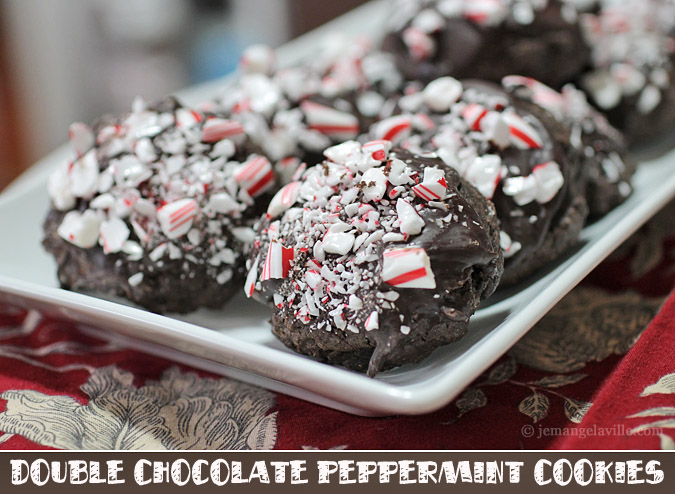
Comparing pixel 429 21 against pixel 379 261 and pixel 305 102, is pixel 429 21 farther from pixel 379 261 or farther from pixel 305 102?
pixel 379 261

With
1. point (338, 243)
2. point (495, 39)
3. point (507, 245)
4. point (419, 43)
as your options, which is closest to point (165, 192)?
point (338, 243)

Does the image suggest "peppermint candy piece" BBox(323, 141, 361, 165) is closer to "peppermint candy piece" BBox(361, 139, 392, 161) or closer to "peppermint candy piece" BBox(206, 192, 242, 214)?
"peppermint candy piece" BBox(361, 139, 392, 161)

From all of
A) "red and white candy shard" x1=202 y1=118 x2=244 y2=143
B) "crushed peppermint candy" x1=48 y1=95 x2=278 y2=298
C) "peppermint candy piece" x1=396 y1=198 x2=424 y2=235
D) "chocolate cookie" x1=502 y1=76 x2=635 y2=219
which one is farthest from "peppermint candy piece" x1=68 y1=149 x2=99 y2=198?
"chocolate cookie" x1=502 y1=76 x2=635 y2=219

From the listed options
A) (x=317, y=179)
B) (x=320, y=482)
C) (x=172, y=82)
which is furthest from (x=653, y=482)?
(x=172, y=82)

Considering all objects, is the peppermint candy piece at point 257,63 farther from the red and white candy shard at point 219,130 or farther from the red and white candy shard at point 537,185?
the red and white candy shard at point 537,185

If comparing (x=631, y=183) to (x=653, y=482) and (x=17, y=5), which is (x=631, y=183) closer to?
(x=653, y=482)
